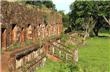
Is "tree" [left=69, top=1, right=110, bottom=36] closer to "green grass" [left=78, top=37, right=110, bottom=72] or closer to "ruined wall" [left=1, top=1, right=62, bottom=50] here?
"green grass" [left=78, top=37, right=110, bottom=72]

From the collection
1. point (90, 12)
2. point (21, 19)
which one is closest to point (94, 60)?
point (21, 19)

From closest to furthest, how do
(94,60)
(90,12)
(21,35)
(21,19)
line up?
(21,19) → (21,35) → (94,60) → (90,12)

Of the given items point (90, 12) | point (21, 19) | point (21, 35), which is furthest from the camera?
point (90, 12)

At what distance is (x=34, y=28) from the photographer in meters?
23.3

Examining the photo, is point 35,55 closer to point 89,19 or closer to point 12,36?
point 12,36

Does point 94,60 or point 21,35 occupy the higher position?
point 21,35

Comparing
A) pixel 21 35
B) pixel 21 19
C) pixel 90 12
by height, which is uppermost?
pixel 21 19

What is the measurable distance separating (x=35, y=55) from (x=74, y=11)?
127 ft

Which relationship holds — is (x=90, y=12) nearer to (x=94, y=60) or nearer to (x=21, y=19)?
(x=94, y=60)

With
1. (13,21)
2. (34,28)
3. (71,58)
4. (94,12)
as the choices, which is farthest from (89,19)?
(13,21)

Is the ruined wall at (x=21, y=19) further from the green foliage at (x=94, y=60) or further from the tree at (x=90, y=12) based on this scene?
the tree at (x=90, y=12)

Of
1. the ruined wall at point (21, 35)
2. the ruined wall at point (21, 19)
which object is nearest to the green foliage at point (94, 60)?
the ruined wall at point (21, 35)

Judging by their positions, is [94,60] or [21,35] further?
[94,60]

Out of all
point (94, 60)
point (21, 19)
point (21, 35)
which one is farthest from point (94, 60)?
point (21, 19)
